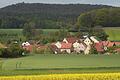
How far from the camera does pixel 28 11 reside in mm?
120250

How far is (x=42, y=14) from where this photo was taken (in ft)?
381

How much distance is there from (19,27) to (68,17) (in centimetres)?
2403

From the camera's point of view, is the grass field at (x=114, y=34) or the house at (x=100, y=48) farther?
the grass field at (x=114, y=34)

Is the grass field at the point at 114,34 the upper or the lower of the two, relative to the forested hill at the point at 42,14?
upper

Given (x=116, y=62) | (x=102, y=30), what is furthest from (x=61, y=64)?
(x=102, y=30)

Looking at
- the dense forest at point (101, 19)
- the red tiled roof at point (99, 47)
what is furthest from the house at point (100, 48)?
the dense forest at point (101, 19)

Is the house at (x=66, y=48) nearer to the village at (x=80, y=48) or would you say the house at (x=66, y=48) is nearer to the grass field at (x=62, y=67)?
the village at (x=80, y=48)

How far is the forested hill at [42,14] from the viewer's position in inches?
3622

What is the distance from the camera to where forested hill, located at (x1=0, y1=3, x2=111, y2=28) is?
302ft

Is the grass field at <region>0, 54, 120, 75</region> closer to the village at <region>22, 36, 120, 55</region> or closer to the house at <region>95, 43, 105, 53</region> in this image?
the village at <region>22, 36, 120, 55</region>

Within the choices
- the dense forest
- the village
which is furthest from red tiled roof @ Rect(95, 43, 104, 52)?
the dense forest

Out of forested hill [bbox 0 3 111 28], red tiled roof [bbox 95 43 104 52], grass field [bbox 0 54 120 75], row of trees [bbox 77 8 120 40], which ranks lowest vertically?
forested hill [bbox 0 3 111 28]

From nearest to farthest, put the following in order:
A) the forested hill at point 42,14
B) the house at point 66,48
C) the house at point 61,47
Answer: the house at point 61,47, the house at point 66,48, the forested hill at point 42,14

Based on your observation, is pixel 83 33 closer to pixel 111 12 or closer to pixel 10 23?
pixel 111 12
